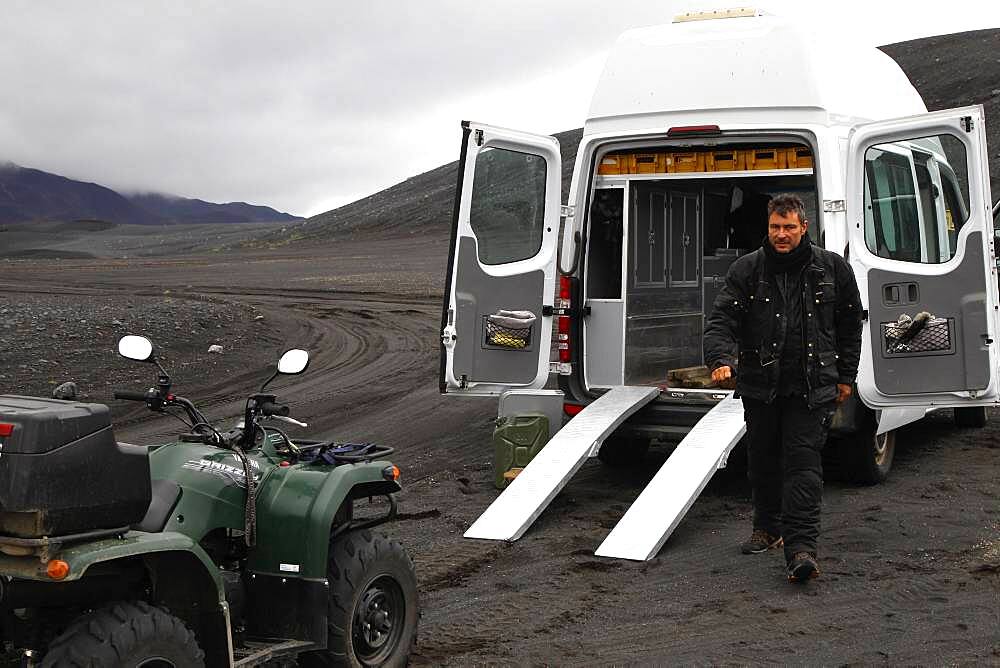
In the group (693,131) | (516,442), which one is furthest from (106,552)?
(693,131)

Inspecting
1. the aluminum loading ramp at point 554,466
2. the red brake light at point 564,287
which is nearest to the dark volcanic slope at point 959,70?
the red brake light at point 564,287

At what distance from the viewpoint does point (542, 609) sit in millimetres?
5590

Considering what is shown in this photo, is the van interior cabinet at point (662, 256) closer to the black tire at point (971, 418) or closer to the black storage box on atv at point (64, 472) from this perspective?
the black tire at point (971, 418)

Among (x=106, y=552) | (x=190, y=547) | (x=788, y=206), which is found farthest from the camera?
(x=788, y=206)

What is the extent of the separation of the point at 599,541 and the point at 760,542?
3.10ft

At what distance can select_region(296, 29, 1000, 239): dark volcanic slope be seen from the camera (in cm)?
4078

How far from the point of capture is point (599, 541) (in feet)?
22.5

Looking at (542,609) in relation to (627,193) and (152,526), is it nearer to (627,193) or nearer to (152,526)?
(152,526)

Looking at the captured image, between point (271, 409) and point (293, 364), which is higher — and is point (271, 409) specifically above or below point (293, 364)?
below

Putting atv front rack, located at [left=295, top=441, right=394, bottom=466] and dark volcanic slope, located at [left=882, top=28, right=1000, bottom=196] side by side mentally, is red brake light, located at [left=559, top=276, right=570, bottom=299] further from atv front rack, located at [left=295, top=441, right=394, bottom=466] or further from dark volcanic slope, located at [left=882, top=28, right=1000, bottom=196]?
dark volcanic slope, located at [left=882, top=28, right=1000, bottom=196]

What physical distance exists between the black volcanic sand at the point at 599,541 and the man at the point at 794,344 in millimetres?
419

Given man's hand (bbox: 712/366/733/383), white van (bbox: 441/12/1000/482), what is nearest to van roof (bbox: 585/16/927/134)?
white van (bbox: 441/12/1000/482)

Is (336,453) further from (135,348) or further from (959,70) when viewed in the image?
(959,70)

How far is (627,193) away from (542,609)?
13.2 ft
